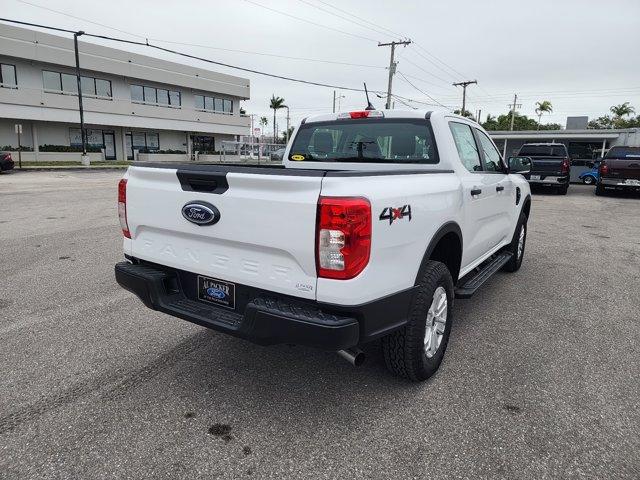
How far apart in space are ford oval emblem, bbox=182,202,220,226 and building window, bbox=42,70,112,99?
38.5 m

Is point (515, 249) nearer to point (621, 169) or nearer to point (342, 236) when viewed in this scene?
point (342, 236)

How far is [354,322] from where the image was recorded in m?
2.35

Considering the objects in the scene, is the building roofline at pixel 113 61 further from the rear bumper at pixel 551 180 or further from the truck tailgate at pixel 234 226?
the truck tailgate at pixel 234 226

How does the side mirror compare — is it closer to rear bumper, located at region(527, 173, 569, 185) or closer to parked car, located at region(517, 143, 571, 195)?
parked car, located at region(517, 143, 571, 195)

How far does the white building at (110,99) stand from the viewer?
3269cm

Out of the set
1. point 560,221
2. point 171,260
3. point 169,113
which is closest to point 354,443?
point 171,260

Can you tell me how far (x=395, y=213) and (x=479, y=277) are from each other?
2077mm

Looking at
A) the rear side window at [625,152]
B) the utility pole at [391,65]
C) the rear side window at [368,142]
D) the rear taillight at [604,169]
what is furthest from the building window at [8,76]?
the rear side window at [625,152]

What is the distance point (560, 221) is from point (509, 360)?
28.8 ft

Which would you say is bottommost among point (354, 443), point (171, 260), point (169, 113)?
point (354, 443)

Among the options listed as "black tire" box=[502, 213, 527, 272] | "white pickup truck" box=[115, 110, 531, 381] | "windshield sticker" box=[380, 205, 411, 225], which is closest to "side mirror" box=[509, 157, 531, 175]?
"black tire" box=[502, 213, 527, 272]

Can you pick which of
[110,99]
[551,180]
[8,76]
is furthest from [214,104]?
[551,180]

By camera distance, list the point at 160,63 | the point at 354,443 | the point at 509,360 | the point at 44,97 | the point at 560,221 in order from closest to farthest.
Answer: the point at 354,443, the point at 509,360, the point at 560,221, the point at 44,97, the point at 160,63

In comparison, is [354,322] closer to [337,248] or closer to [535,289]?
[337,248]
